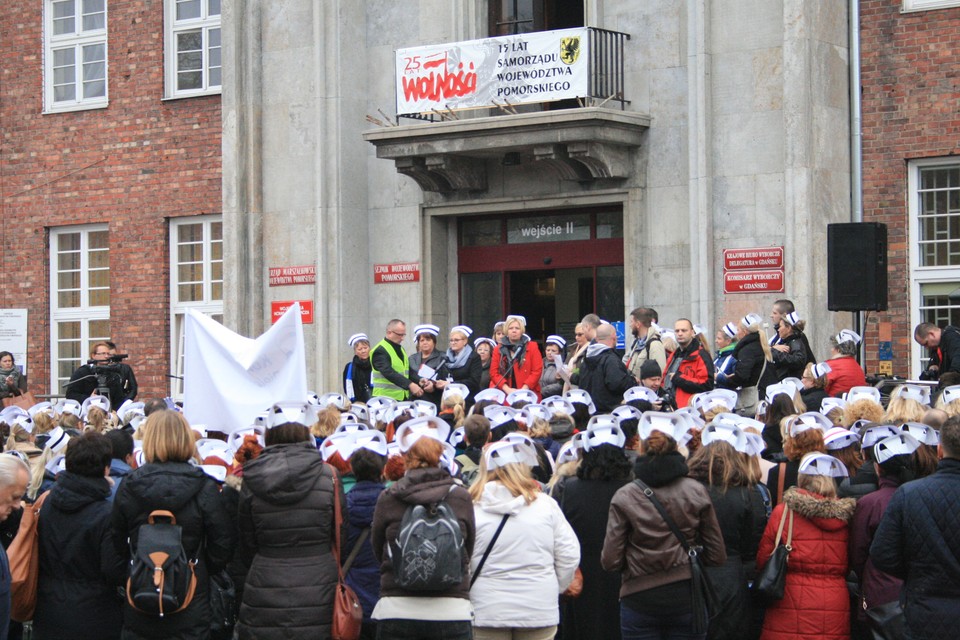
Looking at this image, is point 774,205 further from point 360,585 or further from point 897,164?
point 360,585

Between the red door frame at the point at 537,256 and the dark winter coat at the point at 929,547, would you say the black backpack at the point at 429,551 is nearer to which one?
the dark winter coat at the point at 929,547

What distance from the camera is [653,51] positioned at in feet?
63.3

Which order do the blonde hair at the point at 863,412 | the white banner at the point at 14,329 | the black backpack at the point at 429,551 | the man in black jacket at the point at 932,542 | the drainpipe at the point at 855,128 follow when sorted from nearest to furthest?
the man in black jacket at the point at 932,542, the black backpack at the point at 429,551, the blonde hair at the point at 863,412, the drainpipe at the point at 855,128, the white banner at the point at 14,329

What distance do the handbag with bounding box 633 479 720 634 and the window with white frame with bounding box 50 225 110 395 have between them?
60.7ft

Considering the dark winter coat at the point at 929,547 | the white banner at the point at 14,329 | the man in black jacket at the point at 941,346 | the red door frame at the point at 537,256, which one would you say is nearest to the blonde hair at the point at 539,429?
the dark winter coat at the point at 929,547

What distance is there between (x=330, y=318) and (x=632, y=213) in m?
4.66

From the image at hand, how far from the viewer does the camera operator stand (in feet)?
63.4

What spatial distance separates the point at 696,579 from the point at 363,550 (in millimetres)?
1959

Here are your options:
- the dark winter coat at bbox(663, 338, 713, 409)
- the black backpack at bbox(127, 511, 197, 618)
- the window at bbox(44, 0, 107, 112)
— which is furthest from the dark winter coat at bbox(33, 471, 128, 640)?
the window at bbox(44, 0, 107, 112)

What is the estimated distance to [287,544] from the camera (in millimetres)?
7887

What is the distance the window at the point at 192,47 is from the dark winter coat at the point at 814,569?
17295mm

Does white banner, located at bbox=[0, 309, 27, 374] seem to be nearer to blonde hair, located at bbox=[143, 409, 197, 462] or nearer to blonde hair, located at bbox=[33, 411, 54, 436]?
blonde hair, located at bbox=[33, 411, 54, 436]

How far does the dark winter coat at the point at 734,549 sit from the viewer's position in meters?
8.20

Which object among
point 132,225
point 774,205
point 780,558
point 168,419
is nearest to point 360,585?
point 168,419
